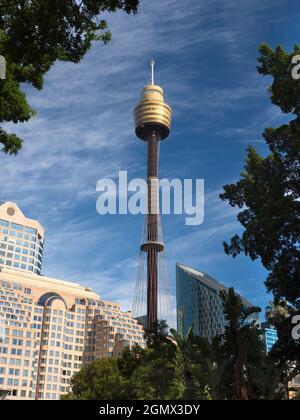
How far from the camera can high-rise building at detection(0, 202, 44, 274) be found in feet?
504

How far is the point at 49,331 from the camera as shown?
414ft

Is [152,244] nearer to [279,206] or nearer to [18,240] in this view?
[18,240]

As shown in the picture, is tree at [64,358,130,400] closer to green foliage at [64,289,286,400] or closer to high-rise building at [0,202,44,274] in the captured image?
green foliage at [64,289,286,400]

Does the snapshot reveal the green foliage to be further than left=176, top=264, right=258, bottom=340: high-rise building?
No

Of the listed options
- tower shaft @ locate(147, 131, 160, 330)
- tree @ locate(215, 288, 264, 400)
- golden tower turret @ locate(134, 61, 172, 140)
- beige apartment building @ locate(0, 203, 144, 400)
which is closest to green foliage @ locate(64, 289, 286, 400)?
tree @ locate(215, 288, 264, 400)

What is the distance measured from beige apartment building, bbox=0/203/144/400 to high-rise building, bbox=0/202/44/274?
1.53ft

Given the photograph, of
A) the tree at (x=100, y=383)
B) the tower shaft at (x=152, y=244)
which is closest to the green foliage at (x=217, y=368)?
the tree at (x=100, y=383)

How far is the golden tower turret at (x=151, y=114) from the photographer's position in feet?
504

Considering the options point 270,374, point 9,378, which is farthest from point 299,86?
point 9,378

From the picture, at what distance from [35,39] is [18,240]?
145 metres

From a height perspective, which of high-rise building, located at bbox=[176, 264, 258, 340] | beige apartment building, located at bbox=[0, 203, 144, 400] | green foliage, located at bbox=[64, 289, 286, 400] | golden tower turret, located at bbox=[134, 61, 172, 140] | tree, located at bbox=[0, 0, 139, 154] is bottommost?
green foliage, located at bbox=[64, 289, 286, 400]

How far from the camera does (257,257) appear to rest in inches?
1316

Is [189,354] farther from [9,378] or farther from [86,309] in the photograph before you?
[86,309]

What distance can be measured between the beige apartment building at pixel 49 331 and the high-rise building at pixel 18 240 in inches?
18.3
